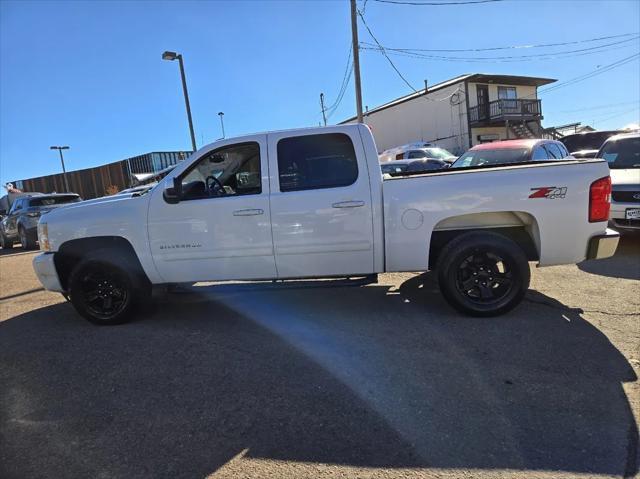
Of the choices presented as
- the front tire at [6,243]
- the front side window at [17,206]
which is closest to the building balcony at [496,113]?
the front side window at [17,206]

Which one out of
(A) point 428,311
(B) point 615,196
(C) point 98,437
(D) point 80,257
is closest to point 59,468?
(C) point 98,437

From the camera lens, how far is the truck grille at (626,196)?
680 centimetres

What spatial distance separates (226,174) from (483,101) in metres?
32.7

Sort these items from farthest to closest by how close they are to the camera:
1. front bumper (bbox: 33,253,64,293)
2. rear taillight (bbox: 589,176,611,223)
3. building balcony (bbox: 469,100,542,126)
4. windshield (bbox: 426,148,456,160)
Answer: building balcony (bbox: 469,100,542,126), windshield (bbox: 426,148,456,160), front bumper (bbox: 33,253,64,293), rear taillight (bbox: 589,176,611,223)

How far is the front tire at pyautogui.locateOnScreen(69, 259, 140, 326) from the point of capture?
4.92m

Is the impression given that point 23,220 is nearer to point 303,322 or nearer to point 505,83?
point 303,322

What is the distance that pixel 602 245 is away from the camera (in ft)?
14.1

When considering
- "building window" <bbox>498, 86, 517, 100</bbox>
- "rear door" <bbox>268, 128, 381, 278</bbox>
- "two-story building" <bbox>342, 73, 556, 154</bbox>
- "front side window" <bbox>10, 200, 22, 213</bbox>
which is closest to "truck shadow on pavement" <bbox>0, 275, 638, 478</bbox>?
"rear door" <bbox>268, 128, 381, 278</bbox>

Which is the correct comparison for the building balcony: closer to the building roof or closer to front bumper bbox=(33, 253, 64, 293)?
the building roof

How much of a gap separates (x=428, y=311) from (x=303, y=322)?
1336 mm

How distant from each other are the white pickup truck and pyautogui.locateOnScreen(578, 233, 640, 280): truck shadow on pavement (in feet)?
6.55

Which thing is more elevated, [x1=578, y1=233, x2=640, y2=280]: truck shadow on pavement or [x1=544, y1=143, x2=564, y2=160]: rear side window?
[x1=544, y1=143, x2=564, y2=160]: rear side window

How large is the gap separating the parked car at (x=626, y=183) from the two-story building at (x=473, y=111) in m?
23.2

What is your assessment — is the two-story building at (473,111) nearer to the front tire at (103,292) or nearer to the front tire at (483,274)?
the front tire at (483,274)
